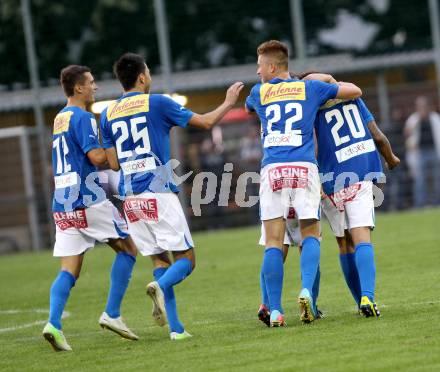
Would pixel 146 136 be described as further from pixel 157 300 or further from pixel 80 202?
pixel 157 300

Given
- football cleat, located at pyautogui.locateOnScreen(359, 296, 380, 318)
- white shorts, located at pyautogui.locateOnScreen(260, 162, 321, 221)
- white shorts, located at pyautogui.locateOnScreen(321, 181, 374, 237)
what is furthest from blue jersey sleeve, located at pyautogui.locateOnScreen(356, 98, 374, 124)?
football cleat, located at pyautogui.locateOnScreen(359, 296, 380, 318)

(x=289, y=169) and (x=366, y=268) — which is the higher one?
(x=289, y=169)

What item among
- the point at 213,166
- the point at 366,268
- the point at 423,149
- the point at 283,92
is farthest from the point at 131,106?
the point at 423,149

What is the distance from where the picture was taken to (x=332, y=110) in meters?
8.26

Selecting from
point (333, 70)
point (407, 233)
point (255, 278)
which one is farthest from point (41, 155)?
point (255, 278)

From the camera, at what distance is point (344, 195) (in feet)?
27.0

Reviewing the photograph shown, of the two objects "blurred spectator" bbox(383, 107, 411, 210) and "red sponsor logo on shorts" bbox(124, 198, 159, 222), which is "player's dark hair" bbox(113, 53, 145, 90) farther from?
"blurred spectator" bbox(383, 107, 411, 210)

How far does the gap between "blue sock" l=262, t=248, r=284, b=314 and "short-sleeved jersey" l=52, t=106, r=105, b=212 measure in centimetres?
135

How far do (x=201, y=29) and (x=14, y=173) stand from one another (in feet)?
18.2

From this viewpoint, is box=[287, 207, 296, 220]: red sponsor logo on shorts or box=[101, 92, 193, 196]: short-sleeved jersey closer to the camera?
box=[101, 92, 193, 196]: short-sleeved jersey

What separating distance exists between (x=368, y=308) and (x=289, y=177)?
106 cm

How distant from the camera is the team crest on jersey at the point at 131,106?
796 cm

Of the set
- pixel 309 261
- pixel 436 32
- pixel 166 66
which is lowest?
pixel 309 261

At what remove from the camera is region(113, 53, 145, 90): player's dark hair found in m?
8.03
